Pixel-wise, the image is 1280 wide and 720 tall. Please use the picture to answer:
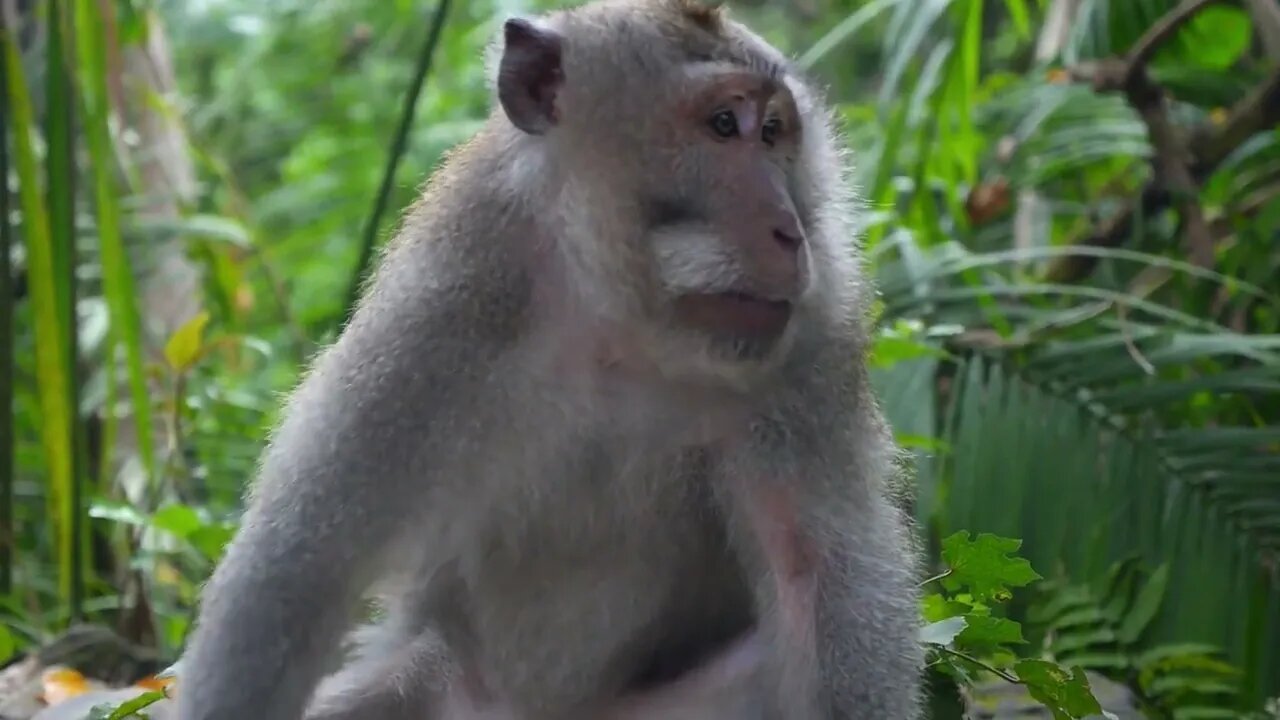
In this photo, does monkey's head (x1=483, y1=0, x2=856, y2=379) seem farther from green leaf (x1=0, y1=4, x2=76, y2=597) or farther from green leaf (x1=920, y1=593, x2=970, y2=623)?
green leaf (x1=0, y1=4, x2=76, y2=597)

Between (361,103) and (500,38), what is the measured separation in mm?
4063

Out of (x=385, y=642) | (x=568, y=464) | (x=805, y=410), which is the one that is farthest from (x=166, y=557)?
(x=805, y=410)

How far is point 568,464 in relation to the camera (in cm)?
172

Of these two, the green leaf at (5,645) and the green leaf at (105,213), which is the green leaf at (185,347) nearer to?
the green leaf at (105,213)

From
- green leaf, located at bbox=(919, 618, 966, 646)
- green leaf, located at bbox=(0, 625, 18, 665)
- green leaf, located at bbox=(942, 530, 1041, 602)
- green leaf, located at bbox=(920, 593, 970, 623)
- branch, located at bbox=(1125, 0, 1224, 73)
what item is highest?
branch, located at bbox=(1125, 0, 1224, 73)

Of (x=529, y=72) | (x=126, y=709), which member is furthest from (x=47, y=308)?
(x=529, y=72)

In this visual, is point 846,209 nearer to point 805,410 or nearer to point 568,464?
point 805,410

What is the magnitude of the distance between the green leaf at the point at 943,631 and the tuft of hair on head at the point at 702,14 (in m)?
0.77

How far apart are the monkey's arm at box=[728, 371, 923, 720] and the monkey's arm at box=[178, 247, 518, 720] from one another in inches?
Result: 14.3

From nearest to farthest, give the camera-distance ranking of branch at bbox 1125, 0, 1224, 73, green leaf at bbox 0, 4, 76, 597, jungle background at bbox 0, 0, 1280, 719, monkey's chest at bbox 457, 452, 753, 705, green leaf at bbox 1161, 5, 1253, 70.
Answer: monkey's chest at bbox 457, 452, 753, 705
jungle background at bbox 0, 0, 1280, 719
green leaf at bbox 0, 4, 76, 597
branch at bbox 1125, 0, 1224, 73
green leaf at bbox 1161, 5, 1253, 70

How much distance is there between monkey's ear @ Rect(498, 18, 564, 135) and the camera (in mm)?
1679

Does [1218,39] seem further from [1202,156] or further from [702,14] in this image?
[702,14]

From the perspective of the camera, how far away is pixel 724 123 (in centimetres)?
160

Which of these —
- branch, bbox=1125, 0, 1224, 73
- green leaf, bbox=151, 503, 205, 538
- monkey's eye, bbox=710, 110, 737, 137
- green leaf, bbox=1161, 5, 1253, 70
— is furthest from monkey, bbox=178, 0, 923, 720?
green leaf, bbox=1161, 5, 1253, 70
